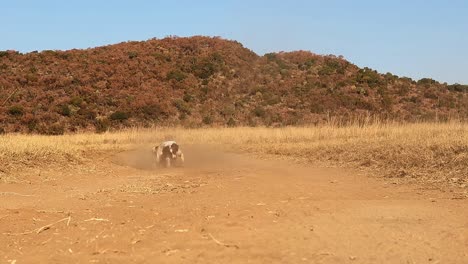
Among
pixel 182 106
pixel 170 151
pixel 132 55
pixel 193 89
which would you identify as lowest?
pixel 170 151

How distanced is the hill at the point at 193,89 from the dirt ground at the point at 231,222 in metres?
23.6

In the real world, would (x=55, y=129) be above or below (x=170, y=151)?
below

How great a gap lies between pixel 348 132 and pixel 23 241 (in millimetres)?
15524

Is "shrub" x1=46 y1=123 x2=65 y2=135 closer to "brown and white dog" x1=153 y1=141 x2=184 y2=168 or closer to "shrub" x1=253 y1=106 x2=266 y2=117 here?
"shrub" x1=253 y1=106 x2=266 y2=117

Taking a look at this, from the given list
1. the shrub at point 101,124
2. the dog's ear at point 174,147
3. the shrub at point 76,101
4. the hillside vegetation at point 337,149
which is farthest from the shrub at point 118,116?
the dog's ear at point 174,147

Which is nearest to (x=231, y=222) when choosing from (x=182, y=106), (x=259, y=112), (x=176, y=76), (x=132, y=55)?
(x=259, y=112)

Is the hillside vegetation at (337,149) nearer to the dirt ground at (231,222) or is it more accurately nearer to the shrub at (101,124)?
the dirt ground at (231,222)

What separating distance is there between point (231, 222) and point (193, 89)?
38.3 meters

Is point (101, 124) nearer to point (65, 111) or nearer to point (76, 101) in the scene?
point (65, 111)

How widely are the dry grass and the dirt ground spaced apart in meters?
1.31

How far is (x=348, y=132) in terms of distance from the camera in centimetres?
1942

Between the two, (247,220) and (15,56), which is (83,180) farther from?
(15,56)

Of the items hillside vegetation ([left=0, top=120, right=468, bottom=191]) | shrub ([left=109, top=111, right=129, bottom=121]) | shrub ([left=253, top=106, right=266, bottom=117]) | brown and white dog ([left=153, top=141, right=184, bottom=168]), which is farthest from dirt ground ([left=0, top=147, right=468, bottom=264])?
shrub ([left=253, top=106, right=266, bottom=117])

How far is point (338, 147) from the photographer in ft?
50.9
